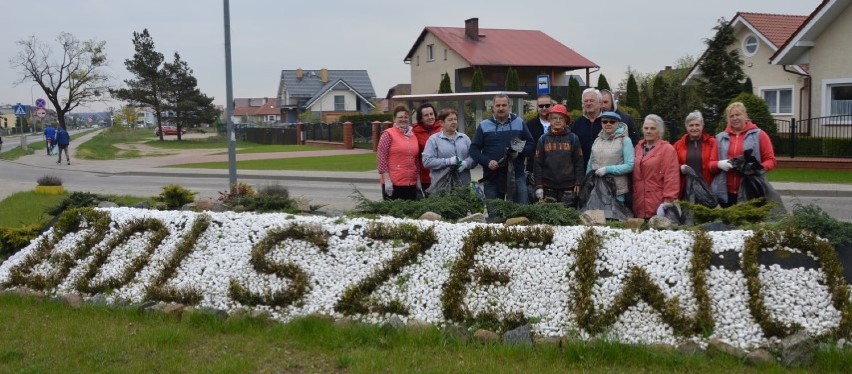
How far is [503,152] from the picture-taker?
8.60 metres

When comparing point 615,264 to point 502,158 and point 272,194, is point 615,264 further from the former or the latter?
point 272,194

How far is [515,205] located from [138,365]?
11.4 ft

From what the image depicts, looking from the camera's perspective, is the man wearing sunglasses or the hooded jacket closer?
the hooded jacket

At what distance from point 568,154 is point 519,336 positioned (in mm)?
3246

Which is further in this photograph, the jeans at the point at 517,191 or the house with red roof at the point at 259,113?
the house with red roof at the point at 259,113

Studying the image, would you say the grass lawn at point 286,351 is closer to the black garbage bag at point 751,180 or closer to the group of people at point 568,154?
the group of people at point 568,154

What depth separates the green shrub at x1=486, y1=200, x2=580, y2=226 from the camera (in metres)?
6.68

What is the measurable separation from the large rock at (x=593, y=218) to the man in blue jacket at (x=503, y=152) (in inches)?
65.4

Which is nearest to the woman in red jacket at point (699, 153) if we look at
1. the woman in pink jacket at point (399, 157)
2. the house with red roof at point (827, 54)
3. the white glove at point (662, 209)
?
the white glove at point (662, 209)

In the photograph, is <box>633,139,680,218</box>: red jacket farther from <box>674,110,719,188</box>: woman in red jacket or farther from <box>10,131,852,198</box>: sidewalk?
<box>10,131,852,198</box>: sidewalk

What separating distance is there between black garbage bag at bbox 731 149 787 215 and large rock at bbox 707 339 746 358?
3067 mm

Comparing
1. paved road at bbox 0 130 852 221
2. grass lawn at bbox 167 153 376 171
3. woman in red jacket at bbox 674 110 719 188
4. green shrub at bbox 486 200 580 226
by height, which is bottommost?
paved road at bbox 0 130 852 221

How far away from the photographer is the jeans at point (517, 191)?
8.63 meters

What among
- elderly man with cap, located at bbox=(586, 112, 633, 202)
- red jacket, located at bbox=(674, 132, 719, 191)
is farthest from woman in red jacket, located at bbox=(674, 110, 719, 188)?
elderly man with cap, located at bbox=(586, 112, 633, 202)
